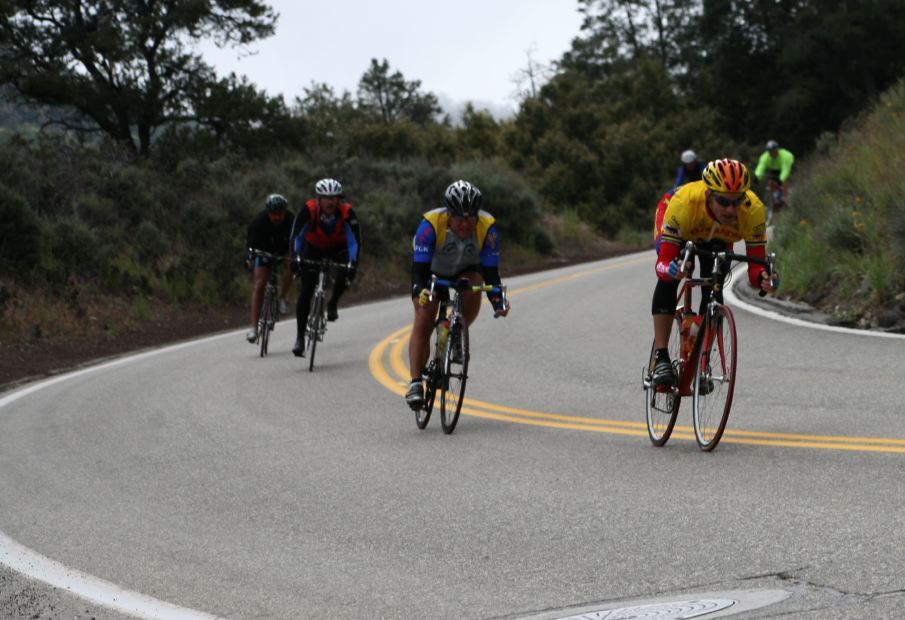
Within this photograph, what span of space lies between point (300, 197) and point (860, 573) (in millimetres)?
26343

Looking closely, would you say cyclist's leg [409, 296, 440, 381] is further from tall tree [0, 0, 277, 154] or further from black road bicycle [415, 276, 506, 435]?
tall tree [0, 0, 277, 154]

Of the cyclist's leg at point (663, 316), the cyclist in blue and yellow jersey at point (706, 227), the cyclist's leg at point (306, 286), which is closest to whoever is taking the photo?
the cyclist in blue and yellow jersey at point (706, 227)

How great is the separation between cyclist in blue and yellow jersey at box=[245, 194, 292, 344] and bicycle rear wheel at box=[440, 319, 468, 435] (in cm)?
651

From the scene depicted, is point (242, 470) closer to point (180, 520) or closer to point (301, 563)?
point (180, 520)

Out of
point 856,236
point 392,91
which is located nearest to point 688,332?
point 856,236

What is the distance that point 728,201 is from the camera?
7.86 m

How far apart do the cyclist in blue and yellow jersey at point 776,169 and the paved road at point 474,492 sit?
Answer: 14843 mm

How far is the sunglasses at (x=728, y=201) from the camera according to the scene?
25.7 feet

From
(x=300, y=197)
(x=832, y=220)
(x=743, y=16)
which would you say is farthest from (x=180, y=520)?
(x=743, y=16)

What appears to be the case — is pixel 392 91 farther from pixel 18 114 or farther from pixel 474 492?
pixel 474 492

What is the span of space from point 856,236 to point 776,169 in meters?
12.5

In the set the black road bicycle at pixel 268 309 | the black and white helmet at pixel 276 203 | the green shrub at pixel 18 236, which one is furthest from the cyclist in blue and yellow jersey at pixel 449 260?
the green shrub at pixel 18 236

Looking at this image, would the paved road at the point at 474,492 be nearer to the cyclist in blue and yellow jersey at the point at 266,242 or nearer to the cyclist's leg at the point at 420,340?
the cyclist's leg at the point at 420,340

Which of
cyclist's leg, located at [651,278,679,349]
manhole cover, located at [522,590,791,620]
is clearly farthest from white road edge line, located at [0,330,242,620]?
cyclist's leg, located at [651,278,679,349]
